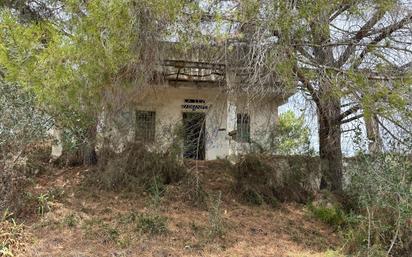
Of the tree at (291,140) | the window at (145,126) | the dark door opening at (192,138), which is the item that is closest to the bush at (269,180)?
the tree at (291,140)

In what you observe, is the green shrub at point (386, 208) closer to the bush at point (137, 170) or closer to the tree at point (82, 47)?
the bush at point (137, 170)

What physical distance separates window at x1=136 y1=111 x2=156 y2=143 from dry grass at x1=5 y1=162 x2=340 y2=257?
150cm

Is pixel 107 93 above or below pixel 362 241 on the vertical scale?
above

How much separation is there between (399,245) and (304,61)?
11.4ft

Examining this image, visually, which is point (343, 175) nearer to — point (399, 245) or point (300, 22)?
point (399, 245)

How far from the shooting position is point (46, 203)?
874 cm

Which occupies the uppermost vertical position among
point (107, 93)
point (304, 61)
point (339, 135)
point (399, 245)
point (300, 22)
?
point (300, 22)

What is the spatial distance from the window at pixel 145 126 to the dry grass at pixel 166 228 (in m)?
1.50

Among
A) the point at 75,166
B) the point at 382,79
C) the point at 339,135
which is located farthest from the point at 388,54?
the point at 75,166

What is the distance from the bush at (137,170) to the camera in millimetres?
9992

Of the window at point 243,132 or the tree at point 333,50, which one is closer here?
the tree at point 333,50

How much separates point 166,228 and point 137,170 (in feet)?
7.65

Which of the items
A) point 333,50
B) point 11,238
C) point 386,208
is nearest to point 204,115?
point 333,50

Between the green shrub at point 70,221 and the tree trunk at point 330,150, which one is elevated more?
the tree trunk at point 330,150
